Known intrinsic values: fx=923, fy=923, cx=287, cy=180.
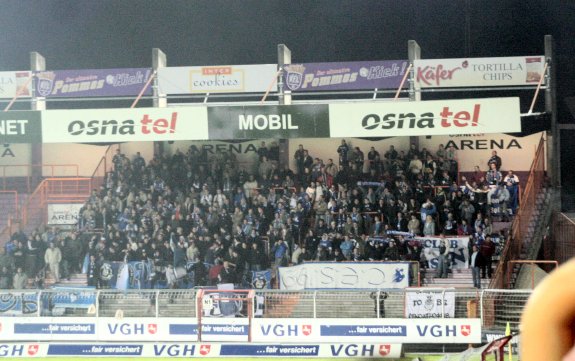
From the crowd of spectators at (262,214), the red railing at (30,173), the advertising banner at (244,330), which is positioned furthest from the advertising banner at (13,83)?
the advertising banner at (244,330)

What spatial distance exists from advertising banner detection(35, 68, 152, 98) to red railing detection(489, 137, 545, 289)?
10034 millimetres

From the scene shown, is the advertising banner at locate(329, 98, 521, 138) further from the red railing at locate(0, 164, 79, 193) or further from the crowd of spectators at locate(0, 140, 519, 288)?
the red railing at locate(0, 164, 79, 193)

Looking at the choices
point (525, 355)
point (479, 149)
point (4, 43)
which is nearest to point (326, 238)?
point (479, 149)

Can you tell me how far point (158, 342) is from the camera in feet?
56.2

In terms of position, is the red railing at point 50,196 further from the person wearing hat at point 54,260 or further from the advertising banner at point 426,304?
the advertising banner at point 426,304

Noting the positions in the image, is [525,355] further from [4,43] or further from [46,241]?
[4,43]

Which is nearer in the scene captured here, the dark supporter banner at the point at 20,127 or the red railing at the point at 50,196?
the dark supporter banner at the point at 20,127

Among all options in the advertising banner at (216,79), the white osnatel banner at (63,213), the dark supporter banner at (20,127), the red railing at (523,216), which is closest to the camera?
the red railing at (523,216)

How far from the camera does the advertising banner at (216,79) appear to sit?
23.4 m

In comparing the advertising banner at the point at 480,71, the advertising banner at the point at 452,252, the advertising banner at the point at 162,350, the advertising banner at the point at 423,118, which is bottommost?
the advertising banner at the point at 162,350

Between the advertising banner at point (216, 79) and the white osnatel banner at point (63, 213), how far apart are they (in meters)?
4.59

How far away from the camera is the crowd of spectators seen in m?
21.0

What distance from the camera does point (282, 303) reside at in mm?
17516

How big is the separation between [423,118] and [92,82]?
9.23 m
